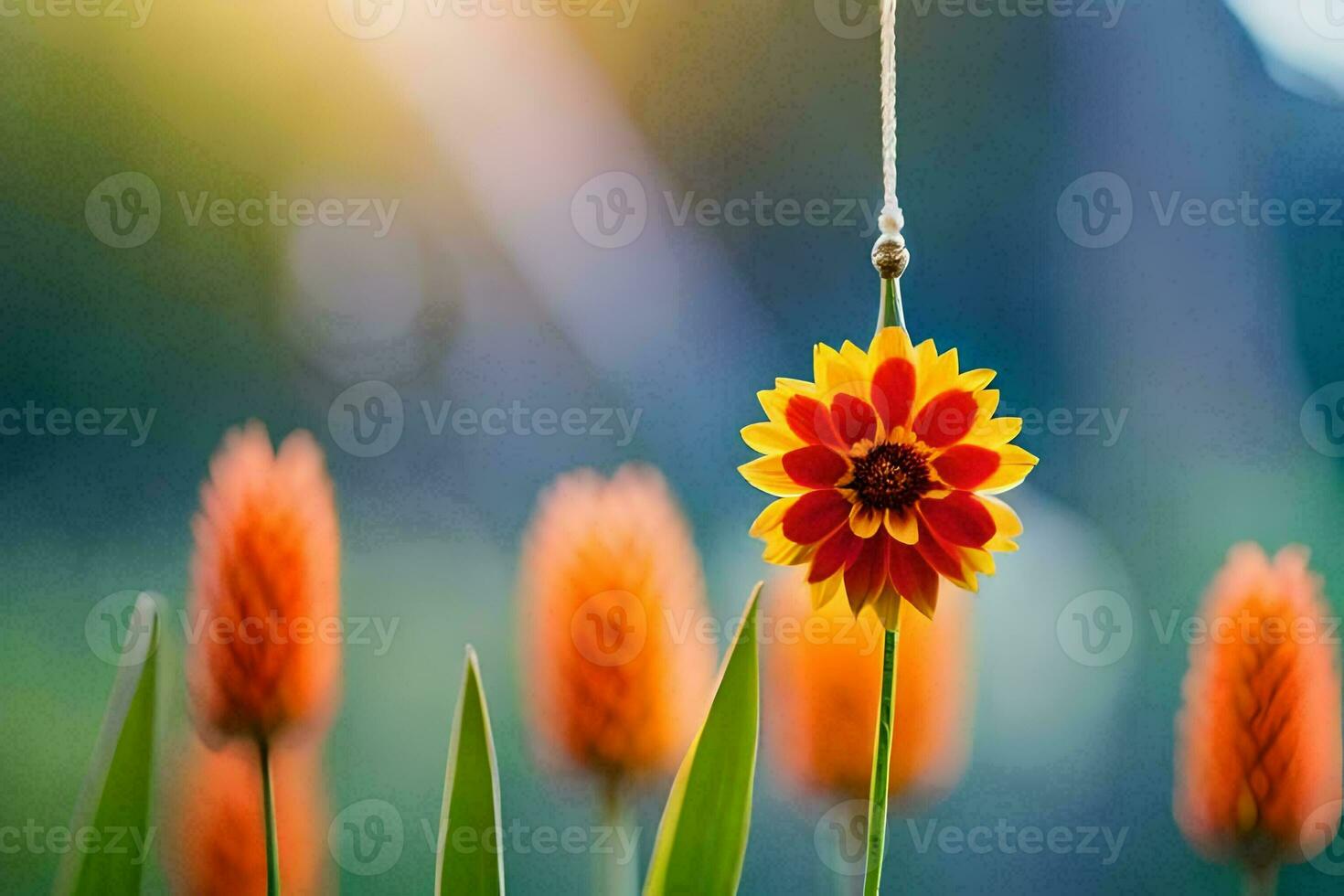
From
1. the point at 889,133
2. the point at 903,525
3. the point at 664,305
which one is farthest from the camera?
the point at 664,305

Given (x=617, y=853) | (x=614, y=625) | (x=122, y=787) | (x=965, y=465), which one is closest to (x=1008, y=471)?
(x=965, y=465)

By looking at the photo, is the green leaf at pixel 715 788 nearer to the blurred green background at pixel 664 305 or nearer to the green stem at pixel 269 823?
the blurred green background at pixel 664 305

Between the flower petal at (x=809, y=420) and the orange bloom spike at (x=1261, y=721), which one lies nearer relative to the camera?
the flower petal at (x=809, y=420)

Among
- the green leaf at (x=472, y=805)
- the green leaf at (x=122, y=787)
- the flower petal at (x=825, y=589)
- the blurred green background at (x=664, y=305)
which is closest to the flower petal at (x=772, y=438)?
the flower petal at (x=825, y=589)

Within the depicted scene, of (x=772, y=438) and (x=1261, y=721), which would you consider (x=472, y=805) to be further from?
(x=1261, y=721)

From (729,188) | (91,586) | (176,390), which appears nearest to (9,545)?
(91,586)

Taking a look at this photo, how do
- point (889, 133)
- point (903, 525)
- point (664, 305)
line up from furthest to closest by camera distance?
point (664, 305) < point (889, 133) < point (903, 525)

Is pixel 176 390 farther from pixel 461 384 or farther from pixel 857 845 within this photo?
pixel 857 845
